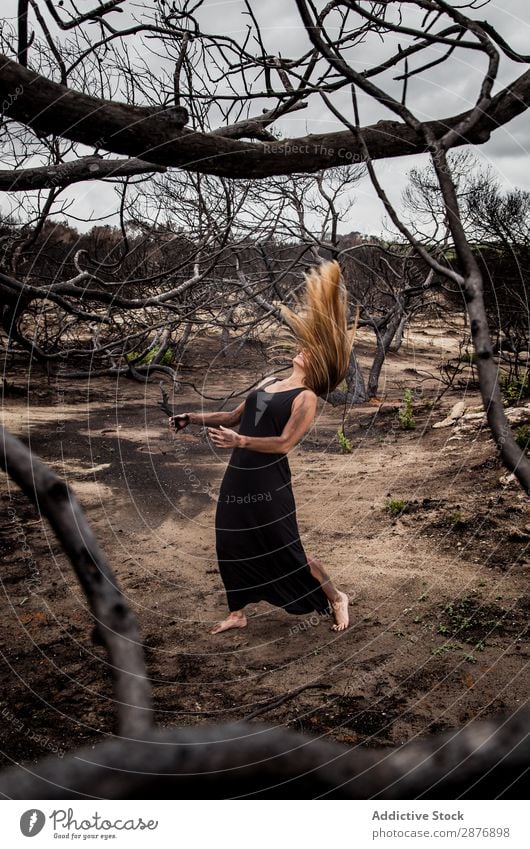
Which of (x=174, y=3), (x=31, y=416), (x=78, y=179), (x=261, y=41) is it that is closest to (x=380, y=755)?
(x=261, y=41)

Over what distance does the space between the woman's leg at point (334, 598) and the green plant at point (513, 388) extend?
548cm

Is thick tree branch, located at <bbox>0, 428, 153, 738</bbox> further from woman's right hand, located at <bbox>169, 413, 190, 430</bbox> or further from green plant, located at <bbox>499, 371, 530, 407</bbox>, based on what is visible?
green plant, located at <bbox>499, 371, 530, 407</bbox>

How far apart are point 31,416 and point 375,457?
5013 mm

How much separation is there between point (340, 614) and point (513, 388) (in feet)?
20.2

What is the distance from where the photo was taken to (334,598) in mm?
3031

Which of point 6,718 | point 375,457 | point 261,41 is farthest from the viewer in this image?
point 375,457

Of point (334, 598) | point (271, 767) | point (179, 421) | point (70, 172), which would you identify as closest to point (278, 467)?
point (179, 421)

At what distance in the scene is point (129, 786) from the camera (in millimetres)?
723

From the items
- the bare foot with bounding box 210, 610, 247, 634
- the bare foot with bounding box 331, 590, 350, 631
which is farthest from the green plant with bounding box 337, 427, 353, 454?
the bare foot with bounding box 210, 610, 247, 634

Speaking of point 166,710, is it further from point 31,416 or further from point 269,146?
point 31,416

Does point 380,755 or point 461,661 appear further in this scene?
point 461,661

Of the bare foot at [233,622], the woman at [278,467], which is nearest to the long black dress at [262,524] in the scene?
the woman at [278,467]

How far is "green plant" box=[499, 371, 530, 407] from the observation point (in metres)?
8.01

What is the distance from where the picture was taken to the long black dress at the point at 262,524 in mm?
2389
